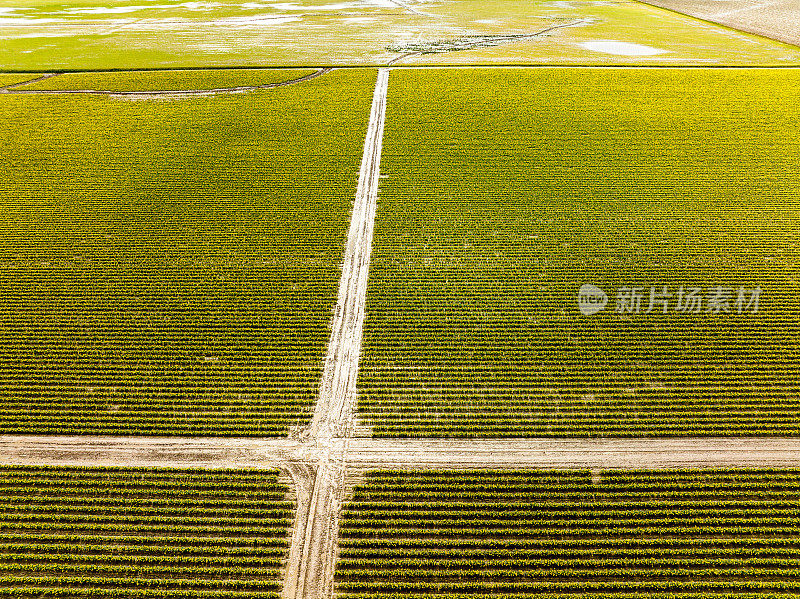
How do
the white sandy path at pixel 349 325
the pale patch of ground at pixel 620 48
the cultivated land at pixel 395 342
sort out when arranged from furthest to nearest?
the pale patch of ground at pixel 620 48 → the white sandy path at pixel 349 325 → the cultivated land at pixel 395 342

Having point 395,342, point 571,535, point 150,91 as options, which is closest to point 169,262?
point 395,342

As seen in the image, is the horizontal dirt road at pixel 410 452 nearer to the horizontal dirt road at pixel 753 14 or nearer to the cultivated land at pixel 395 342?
the cultivated land at pixel 395 342

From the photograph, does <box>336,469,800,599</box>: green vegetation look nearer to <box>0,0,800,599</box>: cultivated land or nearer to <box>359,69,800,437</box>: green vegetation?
<box>0,0,800,599</box>: cultivated land

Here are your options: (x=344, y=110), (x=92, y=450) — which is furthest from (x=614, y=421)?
(x=344, y=110)

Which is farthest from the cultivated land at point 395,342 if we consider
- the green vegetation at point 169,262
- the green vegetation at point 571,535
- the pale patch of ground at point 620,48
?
the pale patch of ground at point 620,48

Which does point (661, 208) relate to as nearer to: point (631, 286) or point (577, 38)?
point (631, 286)

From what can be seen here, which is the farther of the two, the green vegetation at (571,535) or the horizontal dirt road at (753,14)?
the horizontal dirt road at (753,14)
